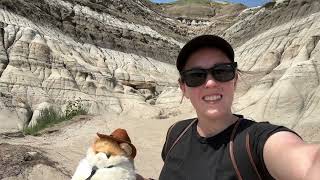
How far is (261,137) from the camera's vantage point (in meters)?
1.87

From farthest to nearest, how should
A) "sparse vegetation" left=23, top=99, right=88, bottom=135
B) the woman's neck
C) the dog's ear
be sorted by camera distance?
1. "sparse vegetation" left=23, top=99, right=88, bottom=135
2. the dog's ear
3. the woman's neck

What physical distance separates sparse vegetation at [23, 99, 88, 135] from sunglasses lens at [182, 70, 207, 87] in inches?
545

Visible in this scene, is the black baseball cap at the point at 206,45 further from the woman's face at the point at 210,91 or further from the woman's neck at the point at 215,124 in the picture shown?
the woman's neck at the point at 215,124

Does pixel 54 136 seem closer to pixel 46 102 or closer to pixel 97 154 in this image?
pixel 46 102

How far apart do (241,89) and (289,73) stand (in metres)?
3.93

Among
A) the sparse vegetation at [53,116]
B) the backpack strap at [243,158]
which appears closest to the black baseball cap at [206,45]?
the backpack strap at [243,158]

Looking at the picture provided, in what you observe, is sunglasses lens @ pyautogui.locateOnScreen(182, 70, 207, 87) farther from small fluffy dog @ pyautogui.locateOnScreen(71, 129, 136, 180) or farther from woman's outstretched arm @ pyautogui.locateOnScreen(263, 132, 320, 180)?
woman's outstretched arm @ pyautogui.locateOnScreen(263, 132, 320, 180)

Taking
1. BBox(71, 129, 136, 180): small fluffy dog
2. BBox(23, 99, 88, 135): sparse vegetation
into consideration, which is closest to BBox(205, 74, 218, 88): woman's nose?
BBox(71, 129, 136, 180): small fluffy dog

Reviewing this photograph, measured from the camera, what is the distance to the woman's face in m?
2.29

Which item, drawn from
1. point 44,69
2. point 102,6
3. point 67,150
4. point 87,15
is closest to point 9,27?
point 44,69

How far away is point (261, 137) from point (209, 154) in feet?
1.34

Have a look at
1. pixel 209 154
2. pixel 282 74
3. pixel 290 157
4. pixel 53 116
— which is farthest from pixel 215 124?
pixel 282 74

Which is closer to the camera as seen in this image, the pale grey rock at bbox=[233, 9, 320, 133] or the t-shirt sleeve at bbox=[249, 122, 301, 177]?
the t-shirt sleeve at bbox=[249, 122, 301, 177]

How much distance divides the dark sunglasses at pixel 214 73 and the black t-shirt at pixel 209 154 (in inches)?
9.5
